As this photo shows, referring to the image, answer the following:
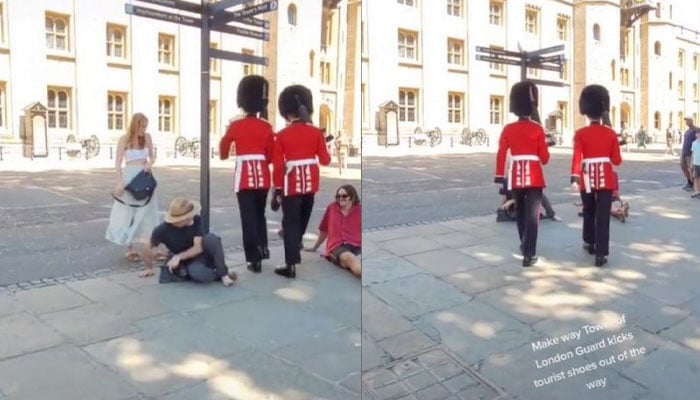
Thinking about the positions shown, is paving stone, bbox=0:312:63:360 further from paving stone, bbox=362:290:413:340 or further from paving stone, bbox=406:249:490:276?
paving stone, bbox=406:249:490:276

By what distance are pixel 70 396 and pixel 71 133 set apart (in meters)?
0.63

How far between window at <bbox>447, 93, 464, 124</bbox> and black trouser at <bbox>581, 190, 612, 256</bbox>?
23.1 inches

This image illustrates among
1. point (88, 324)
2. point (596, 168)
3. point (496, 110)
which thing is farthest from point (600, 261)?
point (88, 324)

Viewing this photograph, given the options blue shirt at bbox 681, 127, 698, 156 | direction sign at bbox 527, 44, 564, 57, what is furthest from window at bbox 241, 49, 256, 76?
blue shirt at bbox 681, 127, 698, 156

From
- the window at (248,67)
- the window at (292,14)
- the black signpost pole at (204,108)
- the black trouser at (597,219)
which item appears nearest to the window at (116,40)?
the black signpost pole at (204,108)

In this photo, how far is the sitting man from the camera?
203cm

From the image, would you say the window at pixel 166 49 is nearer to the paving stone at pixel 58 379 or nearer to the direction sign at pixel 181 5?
the direction sign at pixel 181 5

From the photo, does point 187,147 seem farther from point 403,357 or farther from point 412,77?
point 403,357

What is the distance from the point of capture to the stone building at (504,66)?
4.83 feet

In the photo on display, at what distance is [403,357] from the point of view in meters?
1.70

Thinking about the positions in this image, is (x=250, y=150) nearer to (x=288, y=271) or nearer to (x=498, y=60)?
(x=288, y=271)

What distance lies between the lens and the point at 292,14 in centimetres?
184

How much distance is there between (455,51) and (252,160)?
81 cm

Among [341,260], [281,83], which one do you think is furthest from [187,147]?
[341,260]
